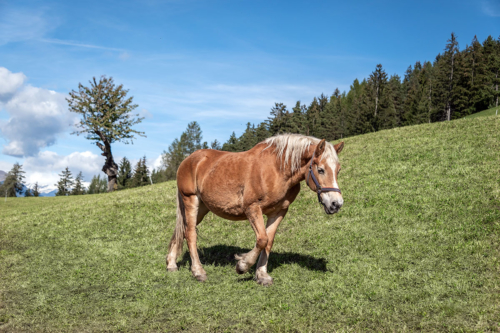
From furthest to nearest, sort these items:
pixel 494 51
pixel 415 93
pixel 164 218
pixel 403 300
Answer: pixel 415 93, pixel 494 51, pixel 164 218, pixel 403 300

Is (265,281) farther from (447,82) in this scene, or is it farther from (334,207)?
(447,82)

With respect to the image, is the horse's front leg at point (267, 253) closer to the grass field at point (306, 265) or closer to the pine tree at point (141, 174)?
the grass field at point (306, 265)

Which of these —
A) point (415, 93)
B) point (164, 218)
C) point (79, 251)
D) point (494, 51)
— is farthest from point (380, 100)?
point (79, 251)

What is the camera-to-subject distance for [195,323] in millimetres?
5523

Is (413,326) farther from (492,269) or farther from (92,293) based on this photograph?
(92,293)

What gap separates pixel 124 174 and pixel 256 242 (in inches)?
3727

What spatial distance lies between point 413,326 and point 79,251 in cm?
1090

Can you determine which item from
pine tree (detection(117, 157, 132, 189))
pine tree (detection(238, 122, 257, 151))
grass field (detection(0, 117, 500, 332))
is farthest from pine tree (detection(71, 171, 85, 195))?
grass field (detection(0, 117, 500, 332))

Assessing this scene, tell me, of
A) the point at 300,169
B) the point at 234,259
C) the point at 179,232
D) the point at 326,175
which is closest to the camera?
the point at 326,175

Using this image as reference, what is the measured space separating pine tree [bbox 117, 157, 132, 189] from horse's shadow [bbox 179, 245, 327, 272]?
3428 inches

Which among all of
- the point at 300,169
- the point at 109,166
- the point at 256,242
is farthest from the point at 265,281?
the point at 109,166

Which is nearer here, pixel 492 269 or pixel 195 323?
pixel 195 323

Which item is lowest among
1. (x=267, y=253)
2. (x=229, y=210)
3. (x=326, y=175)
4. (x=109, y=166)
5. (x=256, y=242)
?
(x=267, y=253)

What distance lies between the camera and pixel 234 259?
9836mm
